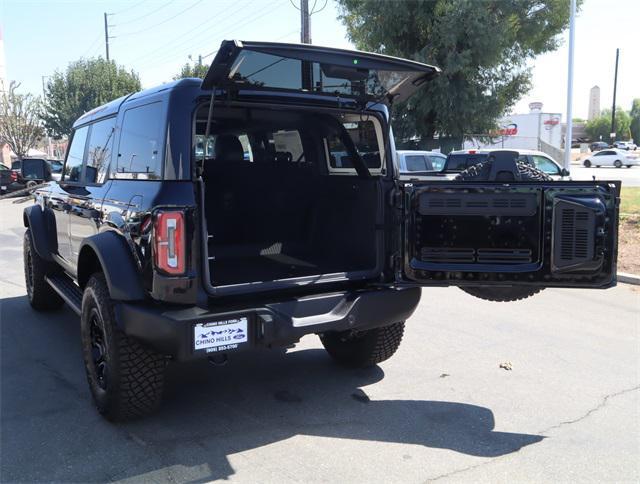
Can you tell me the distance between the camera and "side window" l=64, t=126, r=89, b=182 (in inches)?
201

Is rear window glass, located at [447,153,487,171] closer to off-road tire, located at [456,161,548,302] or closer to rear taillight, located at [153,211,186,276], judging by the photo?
off-road tire, located at [456,161,548,302]

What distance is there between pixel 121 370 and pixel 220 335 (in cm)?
70

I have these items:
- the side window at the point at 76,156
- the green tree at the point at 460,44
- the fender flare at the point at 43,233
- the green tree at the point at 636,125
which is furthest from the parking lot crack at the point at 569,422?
the green tree at the point at 636,125

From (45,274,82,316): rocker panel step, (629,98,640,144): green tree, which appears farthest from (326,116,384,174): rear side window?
(629,98,640,144): green tree

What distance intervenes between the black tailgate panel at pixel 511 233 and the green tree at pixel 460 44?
20.2 m

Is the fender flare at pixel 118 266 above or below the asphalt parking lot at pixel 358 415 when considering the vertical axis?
above

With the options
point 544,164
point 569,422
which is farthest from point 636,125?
point 569,422

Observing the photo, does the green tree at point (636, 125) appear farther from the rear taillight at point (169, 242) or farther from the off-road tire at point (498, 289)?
the rear taillight at point (169, 242)

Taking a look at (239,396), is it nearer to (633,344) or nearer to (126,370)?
(126,370)

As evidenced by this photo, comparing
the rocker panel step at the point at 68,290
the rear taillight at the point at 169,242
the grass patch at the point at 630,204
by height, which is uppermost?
the rear taillight at the point at 169,242

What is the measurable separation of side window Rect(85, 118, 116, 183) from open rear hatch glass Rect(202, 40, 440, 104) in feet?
4.62

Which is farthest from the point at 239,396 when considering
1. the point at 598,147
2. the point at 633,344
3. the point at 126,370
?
the point at 598,147

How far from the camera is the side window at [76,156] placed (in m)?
5.10

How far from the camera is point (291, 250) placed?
502cm
